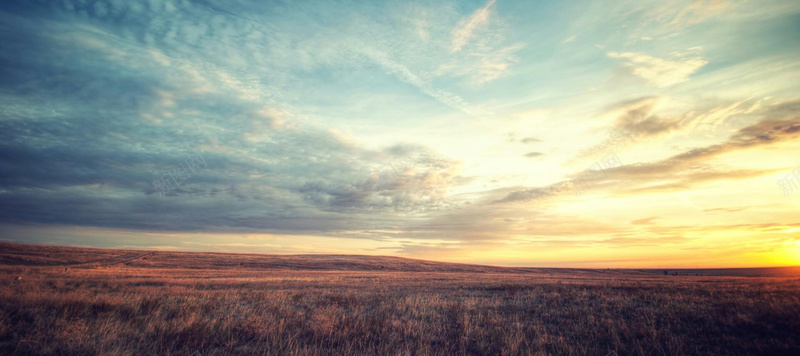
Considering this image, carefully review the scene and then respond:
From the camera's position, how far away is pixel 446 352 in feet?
22.7

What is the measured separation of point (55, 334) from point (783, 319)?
52.7 feet

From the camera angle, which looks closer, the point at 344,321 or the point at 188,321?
the point at 188,321

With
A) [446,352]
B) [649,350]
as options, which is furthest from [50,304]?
[649,350]

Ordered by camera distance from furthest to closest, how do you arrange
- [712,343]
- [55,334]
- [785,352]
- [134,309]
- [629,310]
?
[629,310], [134,309], [712,343], [55,334], [785,352]

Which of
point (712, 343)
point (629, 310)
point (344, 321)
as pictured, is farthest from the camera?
point (629, 310)

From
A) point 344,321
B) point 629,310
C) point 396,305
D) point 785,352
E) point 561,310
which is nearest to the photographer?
point 785,352

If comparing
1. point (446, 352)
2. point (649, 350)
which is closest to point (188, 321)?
point (446, 352)

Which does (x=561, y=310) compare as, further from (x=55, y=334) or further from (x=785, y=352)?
(x=55, y=334)

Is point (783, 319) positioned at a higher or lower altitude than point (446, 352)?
higher

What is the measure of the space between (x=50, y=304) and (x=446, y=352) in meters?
11.9

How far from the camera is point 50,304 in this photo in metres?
9.70

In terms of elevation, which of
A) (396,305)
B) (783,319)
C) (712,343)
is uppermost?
(783,319)

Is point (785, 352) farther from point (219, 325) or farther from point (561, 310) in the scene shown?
point (219, 325)

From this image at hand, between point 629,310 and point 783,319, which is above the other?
point 783,319
